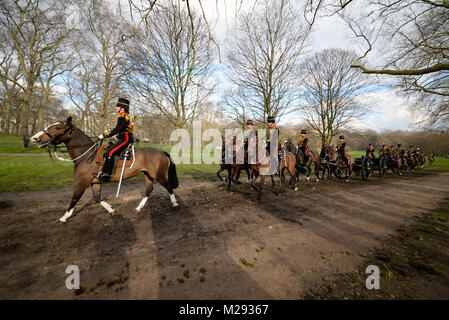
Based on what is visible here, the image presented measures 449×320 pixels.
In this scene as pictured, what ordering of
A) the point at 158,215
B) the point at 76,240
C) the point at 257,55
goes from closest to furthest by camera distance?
1. the point at 76,240
2. the point at 158,215
3. the point at 257,55

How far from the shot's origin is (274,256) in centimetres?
294

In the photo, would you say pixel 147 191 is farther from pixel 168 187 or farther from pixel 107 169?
pixel 107 169

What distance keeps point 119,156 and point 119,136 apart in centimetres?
58

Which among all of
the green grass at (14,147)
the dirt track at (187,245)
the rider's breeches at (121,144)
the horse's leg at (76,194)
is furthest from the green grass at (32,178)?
the green grass at (14,147)

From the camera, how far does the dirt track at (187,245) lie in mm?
2246

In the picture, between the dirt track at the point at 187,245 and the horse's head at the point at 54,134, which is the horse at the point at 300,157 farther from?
the horse's head at the point at 54,134

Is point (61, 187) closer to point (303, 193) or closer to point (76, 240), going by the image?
point (76, 240)

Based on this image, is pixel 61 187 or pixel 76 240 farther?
pixel 61 187

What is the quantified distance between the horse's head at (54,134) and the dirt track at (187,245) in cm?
194

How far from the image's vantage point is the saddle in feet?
14.8

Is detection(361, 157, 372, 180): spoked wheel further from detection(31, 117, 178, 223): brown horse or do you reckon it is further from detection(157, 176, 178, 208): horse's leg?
detection(31, 117, 178, 223): brown horse

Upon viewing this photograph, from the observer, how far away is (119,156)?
187 inches
